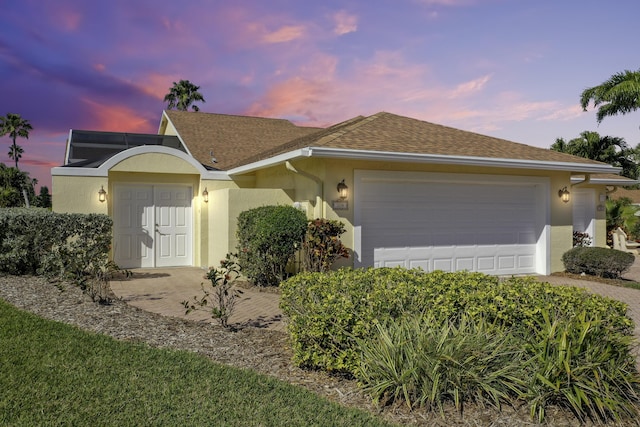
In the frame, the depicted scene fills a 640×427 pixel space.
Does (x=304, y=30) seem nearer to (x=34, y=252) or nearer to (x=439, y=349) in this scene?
(x=34, y=252)

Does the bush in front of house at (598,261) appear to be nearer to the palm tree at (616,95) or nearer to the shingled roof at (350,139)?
the shingled roof at (350,139)

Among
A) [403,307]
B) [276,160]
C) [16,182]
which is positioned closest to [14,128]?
[16,182]

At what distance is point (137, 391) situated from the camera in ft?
13.2

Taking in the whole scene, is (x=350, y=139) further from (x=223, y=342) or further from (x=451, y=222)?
(x=223, y=342)

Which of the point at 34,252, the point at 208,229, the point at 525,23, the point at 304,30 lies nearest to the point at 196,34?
the point at 304,30

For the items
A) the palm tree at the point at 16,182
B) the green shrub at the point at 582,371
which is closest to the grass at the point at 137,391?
the green shrub at the point at 582,371

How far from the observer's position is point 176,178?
1309 centimetres

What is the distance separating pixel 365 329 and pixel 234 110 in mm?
20021

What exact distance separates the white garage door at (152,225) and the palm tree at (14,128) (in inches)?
1504

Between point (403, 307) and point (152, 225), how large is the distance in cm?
1004

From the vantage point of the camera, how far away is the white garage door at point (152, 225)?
492 inches

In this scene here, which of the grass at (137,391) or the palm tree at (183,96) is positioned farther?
the palm tree at (183,96)

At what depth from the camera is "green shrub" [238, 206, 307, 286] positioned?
9305 mm

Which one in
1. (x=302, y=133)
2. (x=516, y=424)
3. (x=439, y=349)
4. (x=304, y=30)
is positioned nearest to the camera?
(x=516, y=424)
